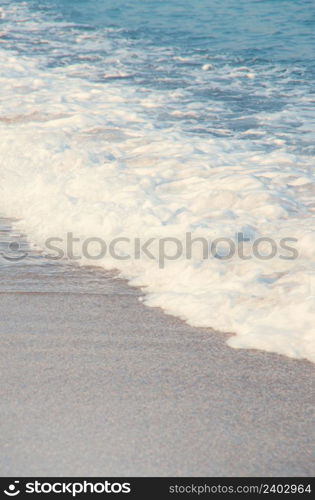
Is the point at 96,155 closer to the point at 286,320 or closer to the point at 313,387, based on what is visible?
the point at 286,320

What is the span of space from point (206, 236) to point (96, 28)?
10069 mm

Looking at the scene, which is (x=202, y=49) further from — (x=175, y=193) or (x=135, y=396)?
(x=135, y=396)

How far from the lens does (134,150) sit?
5.53 m

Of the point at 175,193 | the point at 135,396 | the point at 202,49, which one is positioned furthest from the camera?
the point at 202,49

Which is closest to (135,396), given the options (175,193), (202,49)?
(175,193)

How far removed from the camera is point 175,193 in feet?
14.9

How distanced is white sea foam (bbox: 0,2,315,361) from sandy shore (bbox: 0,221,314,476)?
0.69 feet

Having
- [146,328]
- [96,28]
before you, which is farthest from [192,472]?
[96,28]

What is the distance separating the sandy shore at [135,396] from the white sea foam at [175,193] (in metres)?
0.21

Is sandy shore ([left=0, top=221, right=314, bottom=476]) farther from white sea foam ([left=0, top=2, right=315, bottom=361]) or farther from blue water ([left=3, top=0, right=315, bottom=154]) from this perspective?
blue water ([left=3, top=0, right=315, bottom=154])

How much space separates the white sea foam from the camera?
3135 millimetres

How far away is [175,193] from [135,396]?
2289 mm

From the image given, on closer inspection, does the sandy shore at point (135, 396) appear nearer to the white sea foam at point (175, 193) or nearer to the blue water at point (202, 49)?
the white sea foam at point (175, 193)

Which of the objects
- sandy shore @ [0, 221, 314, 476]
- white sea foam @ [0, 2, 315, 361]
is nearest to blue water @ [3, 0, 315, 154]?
white sea foam @ [0, 2, 315, 361]
